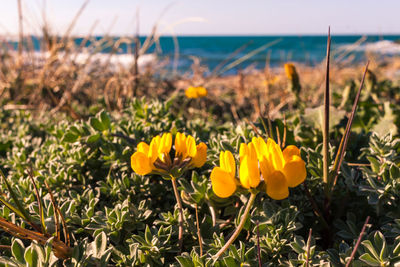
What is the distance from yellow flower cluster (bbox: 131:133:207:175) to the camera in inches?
37.6

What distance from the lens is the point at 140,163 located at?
3.11ft

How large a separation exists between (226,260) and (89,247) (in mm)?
399

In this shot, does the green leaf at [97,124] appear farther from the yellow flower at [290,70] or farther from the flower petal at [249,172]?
the yellow flower at [290,70]

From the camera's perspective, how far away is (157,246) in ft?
3.35

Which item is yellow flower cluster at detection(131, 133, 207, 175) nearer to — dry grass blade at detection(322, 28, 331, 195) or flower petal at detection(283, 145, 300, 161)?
flower petal at detection(283, 145, 300, 161)

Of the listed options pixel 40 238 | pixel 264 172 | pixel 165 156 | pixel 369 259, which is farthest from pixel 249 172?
pixel 40 238

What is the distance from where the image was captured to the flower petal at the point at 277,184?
80 cm

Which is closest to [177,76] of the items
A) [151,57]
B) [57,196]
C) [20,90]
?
[151,57]

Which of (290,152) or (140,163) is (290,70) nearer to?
(290,152)

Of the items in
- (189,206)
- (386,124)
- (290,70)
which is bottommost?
(189,206)

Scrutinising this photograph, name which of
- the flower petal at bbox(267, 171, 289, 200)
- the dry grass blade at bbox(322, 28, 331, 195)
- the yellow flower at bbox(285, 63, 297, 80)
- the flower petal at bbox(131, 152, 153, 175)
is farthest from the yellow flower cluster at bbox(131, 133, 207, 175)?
the yellow flower at bbox(285, 63, 297, 80)

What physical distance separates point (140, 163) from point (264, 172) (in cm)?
35

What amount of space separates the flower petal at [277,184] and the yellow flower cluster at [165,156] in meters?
0.27

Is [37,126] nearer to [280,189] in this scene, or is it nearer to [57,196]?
[57,196]
